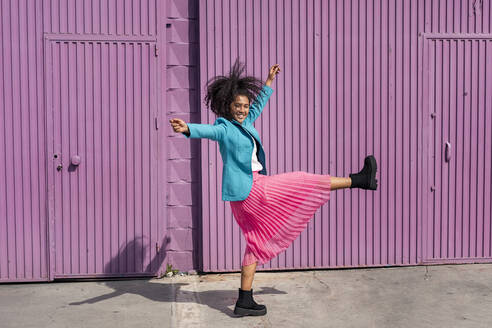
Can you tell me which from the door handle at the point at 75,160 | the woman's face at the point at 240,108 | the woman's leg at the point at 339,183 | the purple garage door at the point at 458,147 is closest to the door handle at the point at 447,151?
the purple garage door at the point at 458,147

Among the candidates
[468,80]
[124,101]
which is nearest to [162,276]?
[124,101]

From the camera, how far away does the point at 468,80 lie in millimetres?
5656

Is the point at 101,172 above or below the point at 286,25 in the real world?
below

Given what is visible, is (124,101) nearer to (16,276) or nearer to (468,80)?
(16,276)

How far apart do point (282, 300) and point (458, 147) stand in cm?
226

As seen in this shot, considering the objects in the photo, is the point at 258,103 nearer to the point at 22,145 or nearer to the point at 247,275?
the point at 247,275

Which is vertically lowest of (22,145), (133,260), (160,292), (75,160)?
(160,292)

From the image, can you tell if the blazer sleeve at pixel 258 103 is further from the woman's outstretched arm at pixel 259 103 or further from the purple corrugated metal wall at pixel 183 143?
the purple corrugated metal wall at pixel 183 143

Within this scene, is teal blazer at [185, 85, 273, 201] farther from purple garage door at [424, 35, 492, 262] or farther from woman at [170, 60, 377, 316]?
purple garage door at [424, 35, 492, 262]

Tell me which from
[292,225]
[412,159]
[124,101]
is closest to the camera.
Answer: [292,225]

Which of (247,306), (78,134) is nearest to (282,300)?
(247,306)

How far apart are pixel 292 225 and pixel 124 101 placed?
1907mm

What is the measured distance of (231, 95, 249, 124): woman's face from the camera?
173 inches

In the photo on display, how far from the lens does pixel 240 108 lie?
4.40m
